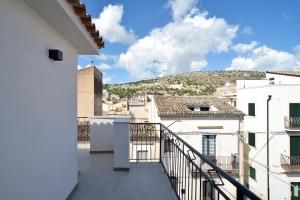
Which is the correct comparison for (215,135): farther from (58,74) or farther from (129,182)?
(58,74)

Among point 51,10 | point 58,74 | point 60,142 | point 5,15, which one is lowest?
point 60,142

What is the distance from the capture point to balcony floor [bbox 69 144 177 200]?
3.92 meters

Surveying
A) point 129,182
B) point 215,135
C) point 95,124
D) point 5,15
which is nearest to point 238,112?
point 215,135

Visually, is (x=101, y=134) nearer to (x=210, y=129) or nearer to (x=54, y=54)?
(x=54, y=54)

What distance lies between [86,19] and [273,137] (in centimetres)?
1752

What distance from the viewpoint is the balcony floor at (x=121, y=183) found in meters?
3.92

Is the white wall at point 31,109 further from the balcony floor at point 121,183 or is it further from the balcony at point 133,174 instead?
the balcony at point 133,174

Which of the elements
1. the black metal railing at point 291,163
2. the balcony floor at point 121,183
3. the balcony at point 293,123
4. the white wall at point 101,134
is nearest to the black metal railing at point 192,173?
the balcony floor at point 121,183

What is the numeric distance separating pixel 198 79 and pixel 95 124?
55.4m

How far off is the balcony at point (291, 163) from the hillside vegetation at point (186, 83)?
31.1 meters

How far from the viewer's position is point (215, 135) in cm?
1738

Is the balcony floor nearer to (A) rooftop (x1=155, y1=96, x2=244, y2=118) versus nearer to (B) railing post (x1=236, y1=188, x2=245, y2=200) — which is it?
(B) railing post (x1=236, y1=188, x2=245, y2=200)

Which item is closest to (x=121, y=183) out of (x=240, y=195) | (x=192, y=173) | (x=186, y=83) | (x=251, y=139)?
(x=192, y=173)

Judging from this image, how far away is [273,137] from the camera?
58.5 feet
